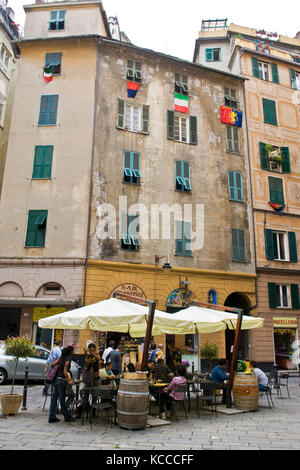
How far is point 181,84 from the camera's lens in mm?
22766

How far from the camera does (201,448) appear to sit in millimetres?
6441

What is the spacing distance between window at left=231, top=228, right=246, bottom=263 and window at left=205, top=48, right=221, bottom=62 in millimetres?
14751

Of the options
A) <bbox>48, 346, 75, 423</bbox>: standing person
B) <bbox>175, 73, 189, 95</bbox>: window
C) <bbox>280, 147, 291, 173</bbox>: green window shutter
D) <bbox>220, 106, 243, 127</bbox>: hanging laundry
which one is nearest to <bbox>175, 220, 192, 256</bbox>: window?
<bbox>220, 106, 243, 127</bbox>: hanging laundry

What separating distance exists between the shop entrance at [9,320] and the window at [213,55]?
22785 mm

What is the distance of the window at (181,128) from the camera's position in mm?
21844

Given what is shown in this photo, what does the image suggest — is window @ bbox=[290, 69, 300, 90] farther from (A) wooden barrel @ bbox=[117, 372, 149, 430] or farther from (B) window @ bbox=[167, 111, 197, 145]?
(A) wooden barrel @ bbox=[117, 372, 149, 430]

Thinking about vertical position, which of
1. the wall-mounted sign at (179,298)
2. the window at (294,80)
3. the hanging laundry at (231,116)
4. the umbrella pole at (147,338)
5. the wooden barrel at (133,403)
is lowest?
the wooden barrel at (133,403)

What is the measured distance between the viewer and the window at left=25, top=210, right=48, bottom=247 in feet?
60.4

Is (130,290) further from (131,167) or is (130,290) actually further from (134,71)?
(134,71)

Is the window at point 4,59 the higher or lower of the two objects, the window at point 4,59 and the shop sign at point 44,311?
the higher

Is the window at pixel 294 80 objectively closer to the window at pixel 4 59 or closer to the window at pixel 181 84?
the window at pixel 181 84

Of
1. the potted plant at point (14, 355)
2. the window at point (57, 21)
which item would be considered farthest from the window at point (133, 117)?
the potted plant at point (14, 355)
